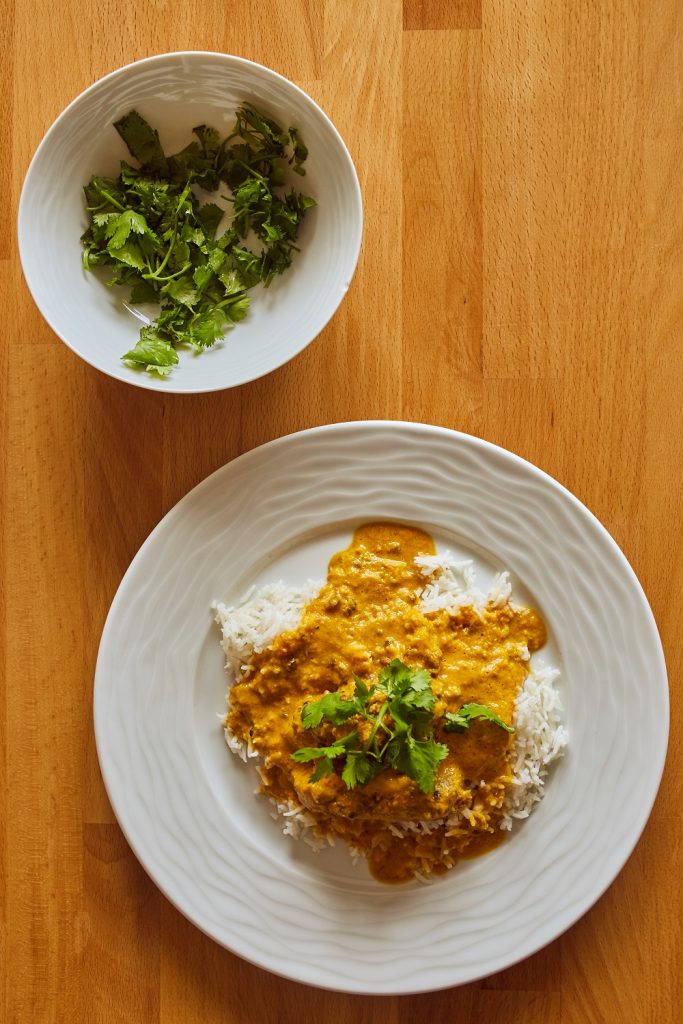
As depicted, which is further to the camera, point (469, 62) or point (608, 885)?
point (469, 62)

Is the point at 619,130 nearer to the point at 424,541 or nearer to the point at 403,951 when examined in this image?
the point at 424,541

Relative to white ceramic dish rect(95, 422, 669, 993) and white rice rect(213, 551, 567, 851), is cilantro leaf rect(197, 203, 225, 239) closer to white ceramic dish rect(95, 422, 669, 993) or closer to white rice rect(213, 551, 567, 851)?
white ceramic dish rect(95, 422, 669, 993)

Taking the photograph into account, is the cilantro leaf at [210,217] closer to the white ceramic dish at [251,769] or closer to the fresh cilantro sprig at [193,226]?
the fresh cilantro sprig at [193,226]

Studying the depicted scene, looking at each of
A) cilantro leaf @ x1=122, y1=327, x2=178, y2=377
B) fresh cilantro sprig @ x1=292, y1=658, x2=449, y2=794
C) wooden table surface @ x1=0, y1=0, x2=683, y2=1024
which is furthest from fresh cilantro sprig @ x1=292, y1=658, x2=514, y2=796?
cilantro leaf @ x1=122, y1=327, x2=178, y2=377

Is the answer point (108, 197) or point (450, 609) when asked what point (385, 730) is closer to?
point (450, 609)

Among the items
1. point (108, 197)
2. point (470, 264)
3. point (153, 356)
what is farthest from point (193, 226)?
point (470, 264)

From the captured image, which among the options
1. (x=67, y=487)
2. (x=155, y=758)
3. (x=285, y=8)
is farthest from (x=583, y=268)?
(x=155, y=758)
